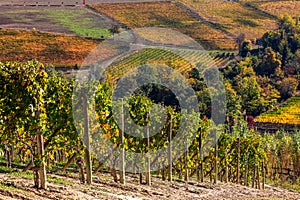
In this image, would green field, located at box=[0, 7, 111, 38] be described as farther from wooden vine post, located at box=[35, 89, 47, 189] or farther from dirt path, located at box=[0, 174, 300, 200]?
wooden vine post, located at box=[35, 89, 47, 189]

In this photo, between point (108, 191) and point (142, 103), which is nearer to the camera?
point (108, 191)

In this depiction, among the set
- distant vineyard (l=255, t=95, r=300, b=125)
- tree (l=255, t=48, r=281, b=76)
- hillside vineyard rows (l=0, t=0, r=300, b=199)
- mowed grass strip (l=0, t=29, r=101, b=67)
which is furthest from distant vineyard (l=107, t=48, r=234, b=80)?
distant vineyard (l=255, t=95, r=300, b=125)

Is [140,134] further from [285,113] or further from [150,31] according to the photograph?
[150,31]

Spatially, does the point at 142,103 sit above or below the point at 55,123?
above

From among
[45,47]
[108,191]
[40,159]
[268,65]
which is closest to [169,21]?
[268,65]

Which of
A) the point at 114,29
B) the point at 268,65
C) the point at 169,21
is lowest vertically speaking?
the point at 268,65

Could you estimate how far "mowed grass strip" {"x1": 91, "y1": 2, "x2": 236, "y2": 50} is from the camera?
6683 inches

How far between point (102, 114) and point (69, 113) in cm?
308

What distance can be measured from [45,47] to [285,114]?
6341cm

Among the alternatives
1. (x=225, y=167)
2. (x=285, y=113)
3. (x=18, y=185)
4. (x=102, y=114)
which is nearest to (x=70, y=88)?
(x=102, y=114)

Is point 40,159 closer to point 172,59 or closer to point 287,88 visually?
point 287,88

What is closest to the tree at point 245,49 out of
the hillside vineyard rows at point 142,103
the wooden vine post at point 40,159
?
the hillside vineyard rows at point 142,103

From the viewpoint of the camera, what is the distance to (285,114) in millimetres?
109625

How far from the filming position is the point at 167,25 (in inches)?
7200
